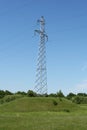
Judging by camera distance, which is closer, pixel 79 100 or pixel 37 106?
pixel 37 106

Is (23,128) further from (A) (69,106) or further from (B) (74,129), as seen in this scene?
(A) (69,106)

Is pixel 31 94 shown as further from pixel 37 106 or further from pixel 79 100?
pixel 79 100

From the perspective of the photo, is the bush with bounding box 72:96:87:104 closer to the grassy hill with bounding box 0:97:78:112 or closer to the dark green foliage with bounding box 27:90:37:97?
the dark green foliage with bounding box 27:90:37:97

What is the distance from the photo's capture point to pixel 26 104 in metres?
76.1

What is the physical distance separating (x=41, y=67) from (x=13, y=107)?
11.1m

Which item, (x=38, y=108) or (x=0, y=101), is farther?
(x=0, y=101)

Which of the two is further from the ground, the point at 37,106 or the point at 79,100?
the point at 79,100

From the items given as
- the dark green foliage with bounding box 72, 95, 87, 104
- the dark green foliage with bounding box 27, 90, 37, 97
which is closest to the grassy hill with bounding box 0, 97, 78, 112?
the dark green foliage with bounding box 27, 90, 37, 97

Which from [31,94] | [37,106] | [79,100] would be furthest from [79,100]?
[37,106]

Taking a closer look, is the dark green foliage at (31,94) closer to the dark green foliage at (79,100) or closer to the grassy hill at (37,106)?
the grassy hill at (37,106)

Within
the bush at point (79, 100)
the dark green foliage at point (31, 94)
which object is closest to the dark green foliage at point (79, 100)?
the bush at point (79, 100)

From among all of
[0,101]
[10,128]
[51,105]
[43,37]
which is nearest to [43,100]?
[51,105]

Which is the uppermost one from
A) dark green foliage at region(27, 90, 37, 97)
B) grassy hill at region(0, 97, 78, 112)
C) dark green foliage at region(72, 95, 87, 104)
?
dark green foliage at region(72, 95, 87, 104)

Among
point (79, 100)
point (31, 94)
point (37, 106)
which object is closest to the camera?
point (37, 106)
